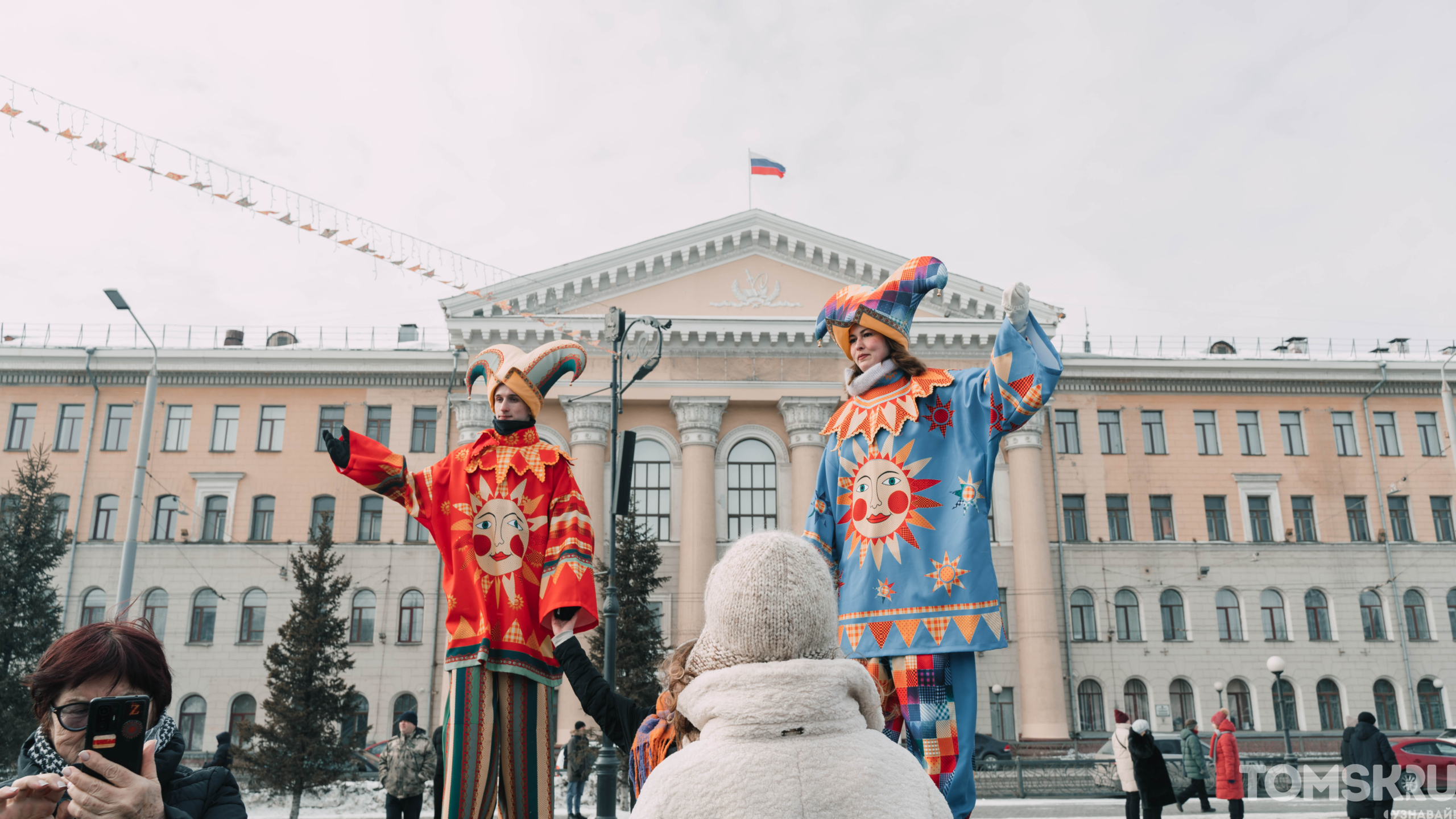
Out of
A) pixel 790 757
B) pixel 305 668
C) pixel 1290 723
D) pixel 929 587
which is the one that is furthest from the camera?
pixel 1290 723

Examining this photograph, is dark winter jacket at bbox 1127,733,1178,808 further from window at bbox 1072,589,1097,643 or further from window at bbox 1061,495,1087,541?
window at bbox 1061,495,1087,541

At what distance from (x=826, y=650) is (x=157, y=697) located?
63.6 inches

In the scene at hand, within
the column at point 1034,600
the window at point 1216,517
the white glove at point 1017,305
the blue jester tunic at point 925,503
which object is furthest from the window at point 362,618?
the white glove at point 1017,305

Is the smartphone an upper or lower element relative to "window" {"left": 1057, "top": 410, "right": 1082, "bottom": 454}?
lower

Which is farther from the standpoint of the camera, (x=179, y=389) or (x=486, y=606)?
(x=179, y=389)

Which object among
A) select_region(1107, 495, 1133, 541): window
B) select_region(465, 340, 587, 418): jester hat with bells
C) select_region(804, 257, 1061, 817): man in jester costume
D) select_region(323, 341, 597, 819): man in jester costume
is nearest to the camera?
select_region(804, 257, 1061, 817): man in jester costume

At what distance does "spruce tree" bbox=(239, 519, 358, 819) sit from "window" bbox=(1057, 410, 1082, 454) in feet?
74.9

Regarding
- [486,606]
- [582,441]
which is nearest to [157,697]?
[486,606]

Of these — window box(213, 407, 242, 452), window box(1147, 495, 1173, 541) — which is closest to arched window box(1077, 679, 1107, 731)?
window box(1147, 495, 1173, 541)

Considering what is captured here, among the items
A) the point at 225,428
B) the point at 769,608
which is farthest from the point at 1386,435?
the point at 769,608

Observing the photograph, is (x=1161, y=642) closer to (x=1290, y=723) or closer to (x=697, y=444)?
(x=1290, y=723)

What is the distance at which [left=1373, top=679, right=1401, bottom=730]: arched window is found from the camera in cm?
3150

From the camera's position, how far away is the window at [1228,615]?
32.2 metres

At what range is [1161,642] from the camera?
104ft
